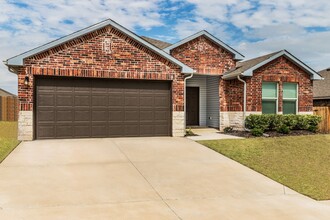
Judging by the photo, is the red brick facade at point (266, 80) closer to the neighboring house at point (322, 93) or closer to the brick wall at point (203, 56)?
the brick wall at point (203, 56)

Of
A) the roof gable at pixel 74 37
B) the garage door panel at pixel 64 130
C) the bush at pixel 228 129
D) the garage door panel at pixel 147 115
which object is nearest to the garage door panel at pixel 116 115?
the garage door panel at pixel 147 115

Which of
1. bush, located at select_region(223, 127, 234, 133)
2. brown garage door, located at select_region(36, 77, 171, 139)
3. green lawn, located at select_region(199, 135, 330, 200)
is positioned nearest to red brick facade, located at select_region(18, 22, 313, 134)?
brown garage door, located at select_region(36, 77, 171, 139)

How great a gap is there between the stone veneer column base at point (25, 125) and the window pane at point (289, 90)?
13.3 metres

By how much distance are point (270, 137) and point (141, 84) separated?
21.8 feet

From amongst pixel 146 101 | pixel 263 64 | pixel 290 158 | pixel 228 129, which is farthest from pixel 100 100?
pixel 263 64

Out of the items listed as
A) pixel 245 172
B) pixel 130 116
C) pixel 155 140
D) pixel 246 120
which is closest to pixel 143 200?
pixel 245 172

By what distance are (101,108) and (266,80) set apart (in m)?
9.11

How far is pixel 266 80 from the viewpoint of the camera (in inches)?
685

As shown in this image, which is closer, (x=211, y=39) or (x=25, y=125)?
(x=25, y=125)

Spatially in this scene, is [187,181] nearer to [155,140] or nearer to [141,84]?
[155,140]

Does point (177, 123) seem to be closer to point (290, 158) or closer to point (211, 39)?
point (290, 158)

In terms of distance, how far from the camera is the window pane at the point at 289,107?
17938 millimetres

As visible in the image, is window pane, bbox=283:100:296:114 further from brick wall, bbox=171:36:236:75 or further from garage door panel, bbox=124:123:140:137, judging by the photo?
garage door panel, bbox=124:123:140:137

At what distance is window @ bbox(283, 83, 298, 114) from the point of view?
1794 centimetres
